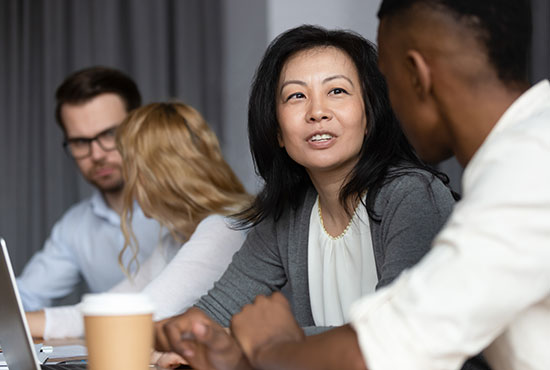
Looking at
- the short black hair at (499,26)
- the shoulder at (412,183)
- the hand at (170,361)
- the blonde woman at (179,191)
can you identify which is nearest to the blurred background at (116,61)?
the blonde woman at (179,191)

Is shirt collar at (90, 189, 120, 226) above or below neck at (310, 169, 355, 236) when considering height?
below

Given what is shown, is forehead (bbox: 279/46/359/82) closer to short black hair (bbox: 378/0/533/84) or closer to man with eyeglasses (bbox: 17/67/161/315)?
short black hair (bbox: 378/0/533/84)

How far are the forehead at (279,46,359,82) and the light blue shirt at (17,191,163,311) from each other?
1.12 metres

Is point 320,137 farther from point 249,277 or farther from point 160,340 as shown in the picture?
point 160,340

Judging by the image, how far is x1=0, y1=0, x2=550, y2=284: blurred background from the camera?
2.69 metres

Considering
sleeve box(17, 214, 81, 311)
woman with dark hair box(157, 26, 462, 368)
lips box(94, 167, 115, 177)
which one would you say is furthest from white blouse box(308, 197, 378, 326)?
sleeve box(17, 214, 81, 311)

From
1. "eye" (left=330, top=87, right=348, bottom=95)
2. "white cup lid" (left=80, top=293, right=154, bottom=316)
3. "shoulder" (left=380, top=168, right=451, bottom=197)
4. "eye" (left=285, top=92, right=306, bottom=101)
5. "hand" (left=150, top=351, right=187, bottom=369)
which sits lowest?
"hand" (left=150, top=351, right=187, bottom=369)

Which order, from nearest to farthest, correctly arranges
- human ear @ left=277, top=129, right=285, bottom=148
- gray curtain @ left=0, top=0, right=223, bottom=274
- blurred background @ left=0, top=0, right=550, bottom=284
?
human ear @ left=277, top=129, right=285, bottom=148 → blurred background @ left=0, top=0, right=550, bottom=284 → gray curtain @ left=0, top=0, right=223, bottom=274

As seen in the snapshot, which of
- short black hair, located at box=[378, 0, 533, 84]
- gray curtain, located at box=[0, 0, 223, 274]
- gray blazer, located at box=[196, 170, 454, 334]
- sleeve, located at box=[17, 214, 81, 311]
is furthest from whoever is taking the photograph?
gray curtain, located at box=[0, 0, 223, 274]

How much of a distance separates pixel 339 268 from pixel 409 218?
0.97 ft

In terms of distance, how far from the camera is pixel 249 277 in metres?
1.44

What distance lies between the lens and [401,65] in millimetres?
783

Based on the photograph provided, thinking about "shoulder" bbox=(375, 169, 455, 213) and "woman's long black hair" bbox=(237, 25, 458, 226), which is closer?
"shoulder" bbox=(375, 169, 455, 213)

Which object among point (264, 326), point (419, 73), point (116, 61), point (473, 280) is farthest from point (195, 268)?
point (116, 61)
